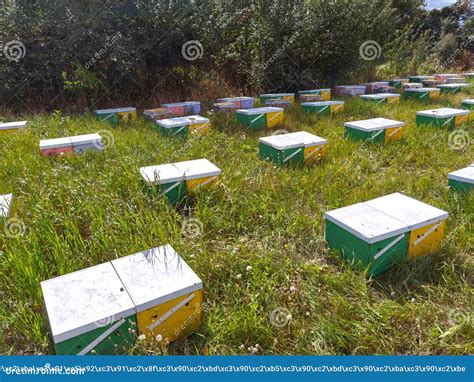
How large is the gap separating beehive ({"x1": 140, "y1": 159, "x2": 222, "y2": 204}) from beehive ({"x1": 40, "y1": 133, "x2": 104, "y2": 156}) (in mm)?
1215

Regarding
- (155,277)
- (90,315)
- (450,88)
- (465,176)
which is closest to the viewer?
(90,315)

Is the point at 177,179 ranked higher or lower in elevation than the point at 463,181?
higher

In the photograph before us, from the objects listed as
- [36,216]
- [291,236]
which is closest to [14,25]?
[36,216]

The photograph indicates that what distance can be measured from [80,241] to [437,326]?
2.34 meters

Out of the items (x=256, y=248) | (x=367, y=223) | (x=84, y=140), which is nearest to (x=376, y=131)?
(x=367, y=223)

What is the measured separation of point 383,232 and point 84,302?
5.89ft

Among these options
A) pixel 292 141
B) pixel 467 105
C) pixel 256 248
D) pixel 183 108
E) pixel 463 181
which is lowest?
pixel 256 248

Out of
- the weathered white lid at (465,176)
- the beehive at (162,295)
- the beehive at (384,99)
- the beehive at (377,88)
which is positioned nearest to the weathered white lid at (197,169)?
the beehive at (162,295)

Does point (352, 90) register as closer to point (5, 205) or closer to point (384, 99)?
point (384, 99)

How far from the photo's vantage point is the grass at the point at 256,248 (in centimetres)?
195

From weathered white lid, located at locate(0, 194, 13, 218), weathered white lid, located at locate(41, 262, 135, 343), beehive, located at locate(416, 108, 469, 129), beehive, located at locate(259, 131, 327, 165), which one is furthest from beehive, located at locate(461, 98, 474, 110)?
weathered white lid, located at locate(0, 194, 13, 218)

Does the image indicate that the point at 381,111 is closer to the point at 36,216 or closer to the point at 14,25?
the point at 36,216

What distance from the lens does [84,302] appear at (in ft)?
5.87

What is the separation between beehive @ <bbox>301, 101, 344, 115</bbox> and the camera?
6.45 m
